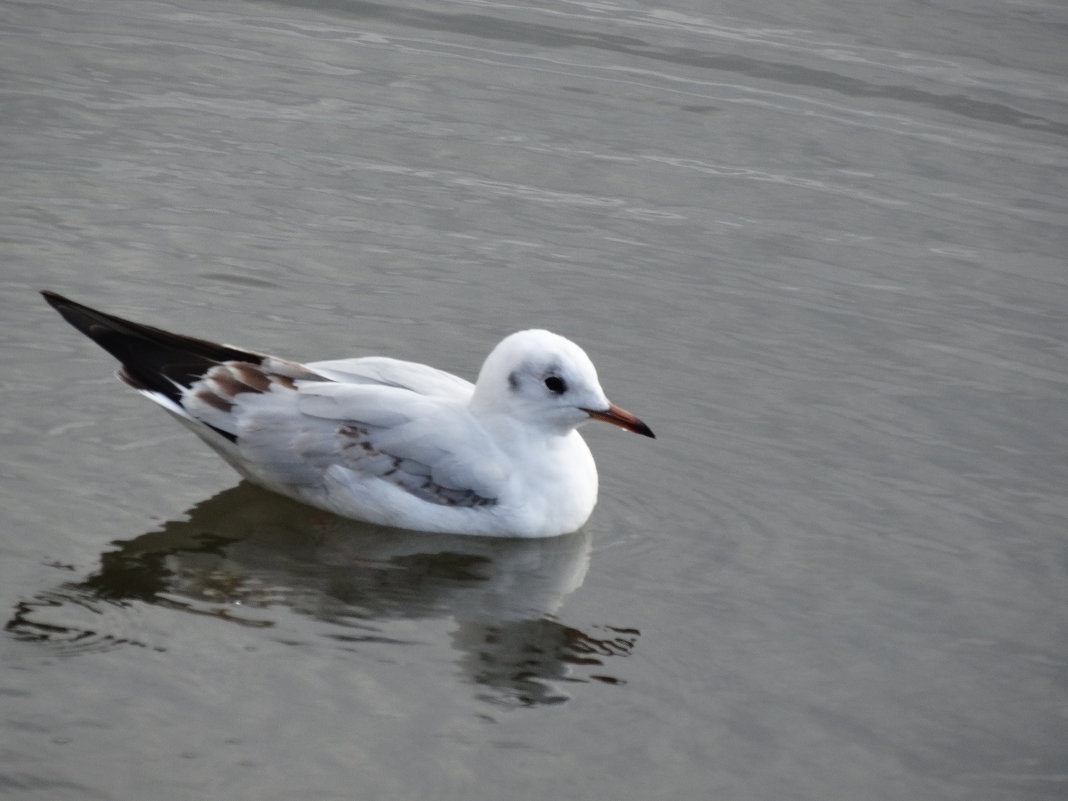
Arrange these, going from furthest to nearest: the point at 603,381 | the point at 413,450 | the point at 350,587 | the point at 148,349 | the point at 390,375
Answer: the point at 603,381 < the point at 148,349 < the point at 390,375 < the point at 413,450 < the point at 350,587

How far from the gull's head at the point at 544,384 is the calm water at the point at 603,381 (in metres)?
0.60

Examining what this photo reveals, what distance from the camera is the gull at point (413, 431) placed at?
24.1ft

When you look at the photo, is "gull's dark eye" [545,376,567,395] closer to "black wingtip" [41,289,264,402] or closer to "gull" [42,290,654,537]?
"gull" [42,290,654,537]

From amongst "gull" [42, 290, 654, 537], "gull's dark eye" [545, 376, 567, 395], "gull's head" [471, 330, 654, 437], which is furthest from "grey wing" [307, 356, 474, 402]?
"gull's dark eye" [545, 376, 567, 395]

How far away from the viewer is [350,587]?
6891mm

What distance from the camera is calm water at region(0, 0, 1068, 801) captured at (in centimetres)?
594

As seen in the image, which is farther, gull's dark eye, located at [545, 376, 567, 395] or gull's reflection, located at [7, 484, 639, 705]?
gull's dark eye, located at [545, 376, 567, 395]

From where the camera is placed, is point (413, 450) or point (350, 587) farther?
point (413, 450)

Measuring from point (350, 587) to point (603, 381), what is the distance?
100.0 inches

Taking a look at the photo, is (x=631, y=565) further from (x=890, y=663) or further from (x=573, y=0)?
(x=573, y=0)

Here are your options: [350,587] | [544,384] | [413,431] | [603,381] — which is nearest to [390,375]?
[413,431]

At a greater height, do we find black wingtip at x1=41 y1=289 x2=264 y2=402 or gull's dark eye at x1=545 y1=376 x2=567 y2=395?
gull's dark eye at x1=545 y1=376 x2=567 y2=395

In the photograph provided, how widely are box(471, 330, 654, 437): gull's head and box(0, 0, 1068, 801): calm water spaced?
1.98 ft

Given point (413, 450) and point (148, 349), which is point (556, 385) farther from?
point (148, 349)
